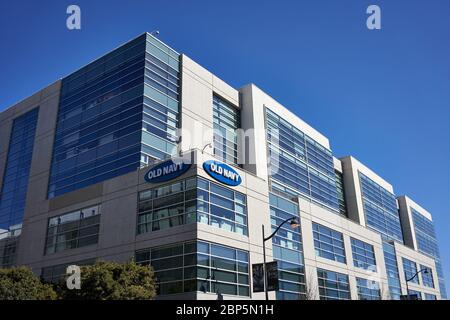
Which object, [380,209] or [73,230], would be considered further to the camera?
[380,209]

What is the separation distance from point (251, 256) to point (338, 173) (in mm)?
35131

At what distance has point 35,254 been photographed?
39.6m

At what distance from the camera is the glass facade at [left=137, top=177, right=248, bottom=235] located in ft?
101

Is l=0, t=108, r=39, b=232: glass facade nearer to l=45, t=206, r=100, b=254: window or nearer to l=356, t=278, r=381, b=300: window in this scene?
l=45, t=206, r=100, b=254: window

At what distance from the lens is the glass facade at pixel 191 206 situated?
30766mm

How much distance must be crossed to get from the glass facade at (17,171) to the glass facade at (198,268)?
19841 millimetres

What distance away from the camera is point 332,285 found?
1702 inches

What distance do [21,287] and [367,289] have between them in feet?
120

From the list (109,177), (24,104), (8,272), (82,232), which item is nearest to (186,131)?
(109,177)

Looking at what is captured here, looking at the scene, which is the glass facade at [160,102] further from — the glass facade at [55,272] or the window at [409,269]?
the window at [409,269]

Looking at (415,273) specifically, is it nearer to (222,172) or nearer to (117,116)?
(222,172)

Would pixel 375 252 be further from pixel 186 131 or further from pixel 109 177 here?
pixel 109 177

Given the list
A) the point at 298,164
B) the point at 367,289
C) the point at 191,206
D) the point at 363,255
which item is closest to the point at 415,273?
the point at 363,255
